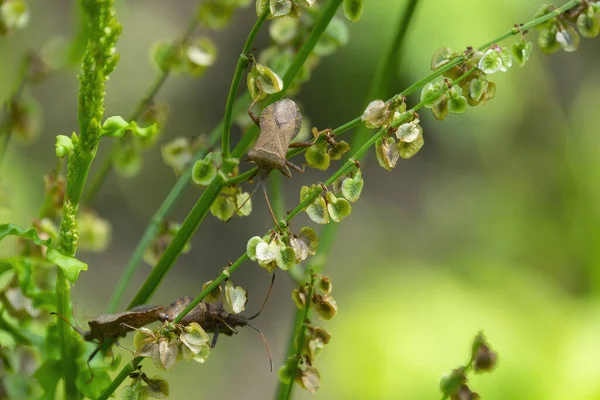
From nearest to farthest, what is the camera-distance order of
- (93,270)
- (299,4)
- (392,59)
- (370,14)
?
(299,4)
(392,59)
(370,14)
(93,270)

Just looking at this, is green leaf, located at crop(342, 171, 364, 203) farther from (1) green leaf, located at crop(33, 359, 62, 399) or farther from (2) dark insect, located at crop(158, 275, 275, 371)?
(1) green leaf, located at crop(33, 359, 62, 399)

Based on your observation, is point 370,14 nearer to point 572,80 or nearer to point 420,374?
point 572,80

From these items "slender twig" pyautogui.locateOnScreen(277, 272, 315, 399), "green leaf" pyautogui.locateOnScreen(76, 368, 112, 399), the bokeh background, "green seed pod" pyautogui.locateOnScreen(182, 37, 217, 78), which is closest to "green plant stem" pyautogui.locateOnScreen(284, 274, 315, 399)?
"slender twig" pyautogui.locateOnScreen(277, 272, 315, 399)

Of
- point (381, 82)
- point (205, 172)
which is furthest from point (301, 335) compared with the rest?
point (381, 82)

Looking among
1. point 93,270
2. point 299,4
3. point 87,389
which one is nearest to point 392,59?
point 299,4

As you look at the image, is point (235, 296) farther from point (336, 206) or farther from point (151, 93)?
point (151, 93)

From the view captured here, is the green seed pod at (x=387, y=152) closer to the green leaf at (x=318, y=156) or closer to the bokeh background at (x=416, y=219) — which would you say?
the green leaf at (x=318, y=156)

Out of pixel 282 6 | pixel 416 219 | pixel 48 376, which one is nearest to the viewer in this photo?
pixel 282 6
